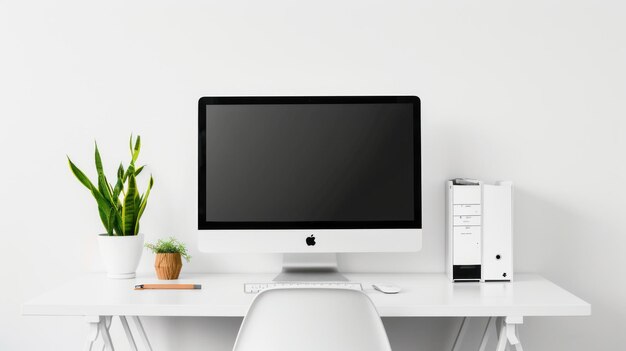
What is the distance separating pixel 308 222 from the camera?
6.87ft

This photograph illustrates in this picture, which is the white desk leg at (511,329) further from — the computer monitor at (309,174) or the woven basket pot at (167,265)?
the woven basket pot at (167,265)

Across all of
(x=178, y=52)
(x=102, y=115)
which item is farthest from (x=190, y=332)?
(x=178, y=52)

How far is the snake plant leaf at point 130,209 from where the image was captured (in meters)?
2.20

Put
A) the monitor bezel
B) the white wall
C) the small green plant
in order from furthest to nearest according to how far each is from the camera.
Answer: the white wall, the small green plant, the monitor bezel

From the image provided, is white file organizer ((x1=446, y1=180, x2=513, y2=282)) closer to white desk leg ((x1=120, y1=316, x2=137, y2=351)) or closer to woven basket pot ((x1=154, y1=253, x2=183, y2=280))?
woven basket pot ((x1=154, y1=253, x2=183, y2=280))

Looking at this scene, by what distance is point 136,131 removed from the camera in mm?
2363

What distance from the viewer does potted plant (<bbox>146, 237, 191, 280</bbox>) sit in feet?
7.11

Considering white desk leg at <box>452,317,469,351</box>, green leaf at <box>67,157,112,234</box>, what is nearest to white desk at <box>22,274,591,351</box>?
white desk leg at <box>452,317,469,351</box>

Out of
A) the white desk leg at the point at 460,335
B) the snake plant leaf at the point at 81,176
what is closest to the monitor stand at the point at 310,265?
the white desk leg at the point at 460,335

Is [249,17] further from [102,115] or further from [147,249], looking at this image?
[147,249]

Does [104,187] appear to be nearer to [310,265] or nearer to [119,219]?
[119,219]

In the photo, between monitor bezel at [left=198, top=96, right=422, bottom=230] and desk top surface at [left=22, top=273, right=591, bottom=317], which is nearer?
desk top surface at [left=22, top=273, right=591, bottom=317]

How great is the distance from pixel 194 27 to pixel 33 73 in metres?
0.62

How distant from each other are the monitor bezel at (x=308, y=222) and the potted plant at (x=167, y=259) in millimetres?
169
